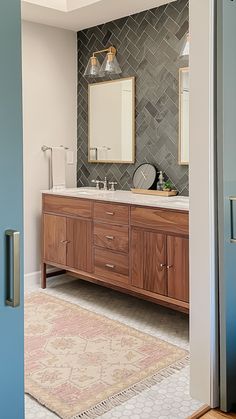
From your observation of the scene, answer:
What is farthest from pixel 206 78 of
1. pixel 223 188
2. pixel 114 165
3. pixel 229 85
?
pixel 114 165

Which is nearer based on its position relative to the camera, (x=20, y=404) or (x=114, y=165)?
(x=20, y=404)

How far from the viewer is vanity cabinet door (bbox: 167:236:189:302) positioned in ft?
10.2

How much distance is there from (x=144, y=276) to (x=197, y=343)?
3.70 feet

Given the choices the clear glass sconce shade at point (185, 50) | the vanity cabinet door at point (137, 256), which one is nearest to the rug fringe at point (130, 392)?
the vanity cabinet door at point (137, 256)

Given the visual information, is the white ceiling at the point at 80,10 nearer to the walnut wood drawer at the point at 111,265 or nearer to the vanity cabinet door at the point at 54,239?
the vanity cabinet door at the point at 54,239

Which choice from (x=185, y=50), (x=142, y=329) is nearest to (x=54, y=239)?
(x=142, y=329)

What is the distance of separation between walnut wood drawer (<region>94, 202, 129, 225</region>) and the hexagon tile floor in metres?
0.75

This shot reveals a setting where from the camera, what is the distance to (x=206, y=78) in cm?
216

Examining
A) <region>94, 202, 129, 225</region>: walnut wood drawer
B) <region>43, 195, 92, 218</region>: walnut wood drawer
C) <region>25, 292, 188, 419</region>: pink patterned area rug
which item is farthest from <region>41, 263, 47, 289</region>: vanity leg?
<region>94, 202, 129, 225</region>: walnut wood drawer

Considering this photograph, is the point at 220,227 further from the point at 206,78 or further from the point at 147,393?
the point at 147,393

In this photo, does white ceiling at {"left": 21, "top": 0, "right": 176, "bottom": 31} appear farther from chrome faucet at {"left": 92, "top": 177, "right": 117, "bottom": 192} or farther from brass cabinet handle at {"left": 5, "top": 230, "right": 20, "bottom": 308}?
brass cabinet handle at {"left": 5, "top": 230, "right": 20, "bottom": 308}

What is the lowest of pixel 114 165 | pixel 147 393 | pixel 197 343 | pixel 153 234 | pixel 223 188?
pixel 147 393

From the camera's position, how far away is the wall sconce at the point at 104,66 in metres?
4.18

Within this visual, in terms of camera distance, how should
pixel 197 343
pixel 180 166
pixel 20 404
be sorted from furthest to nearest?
pixel 180 166
pixel 197 343
pixel 20 404
